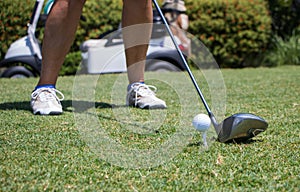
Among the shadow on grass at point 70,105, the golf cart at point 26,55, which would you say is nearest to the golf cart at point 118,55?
the golf cart at point 26,55

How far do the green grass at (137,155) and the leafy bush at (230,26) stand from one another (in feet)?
16.7

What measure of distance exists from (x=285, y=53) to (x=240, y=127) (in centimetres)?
708

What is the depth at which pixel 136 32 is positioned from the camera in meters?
2.88

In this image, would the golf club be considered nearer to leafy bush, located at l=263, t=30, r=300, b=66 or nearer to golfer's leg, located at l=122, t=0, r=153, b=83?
golfer's leg, located at l=122, t=0, r=153, b=83

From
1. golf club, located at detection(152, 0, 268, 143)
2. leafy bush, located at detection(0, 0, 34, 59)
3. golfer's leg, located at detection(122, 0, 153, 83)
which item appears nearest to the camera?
golf club, located at detection(152, 0, 268, 143)

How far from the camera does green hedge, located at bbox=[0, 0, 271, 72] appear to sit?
726 cm

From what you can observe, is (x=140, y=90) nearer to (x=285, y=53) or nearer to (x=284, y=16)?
(x=285, y=53)

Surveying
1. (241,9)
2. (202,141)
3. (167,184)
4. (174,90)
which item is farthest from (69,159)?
(241,9)

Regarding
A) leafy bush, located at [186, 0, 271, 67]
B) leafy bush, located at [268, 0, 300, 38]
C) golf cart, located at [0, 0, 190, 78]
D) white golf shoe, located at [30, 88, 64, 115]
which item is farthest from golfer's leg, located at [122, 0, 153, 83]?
leafy bush, located at [268, 0, 300, 38]

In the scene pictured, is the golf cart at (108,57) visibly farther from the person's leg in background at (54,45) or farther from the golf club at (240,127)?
the golf club at (240,127)

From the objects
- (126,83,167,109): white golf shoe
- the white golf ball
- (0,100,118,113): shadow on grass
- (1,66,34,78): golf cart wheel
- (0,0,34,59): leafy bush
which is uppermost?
the white golf ball

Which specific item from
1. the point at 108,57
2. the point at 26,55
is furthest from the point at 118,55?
the point at 26,55

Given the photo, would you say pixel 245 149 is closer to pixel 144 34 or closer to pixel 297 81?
pixel 144 34

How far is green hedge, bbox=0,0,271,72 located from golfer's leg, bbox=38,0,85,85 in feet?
14.9
